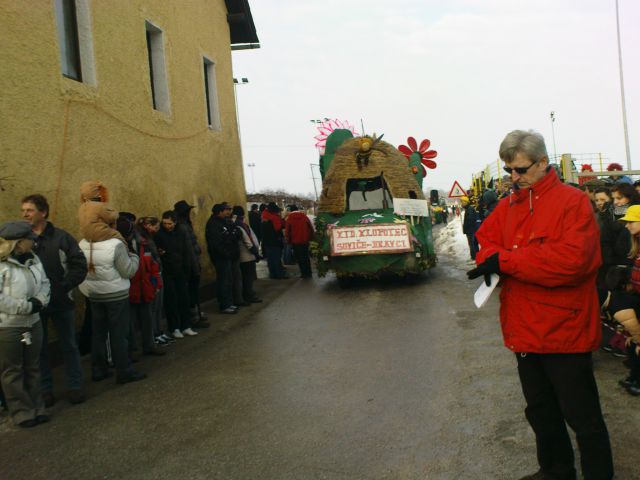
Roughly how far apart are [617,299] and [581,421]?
178 cm

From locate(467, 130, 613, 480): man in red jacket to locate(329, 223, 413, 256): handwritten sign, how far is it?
7.74m

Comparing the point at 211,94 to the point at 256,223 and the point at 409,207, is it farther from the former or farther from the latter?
the point at 409,207

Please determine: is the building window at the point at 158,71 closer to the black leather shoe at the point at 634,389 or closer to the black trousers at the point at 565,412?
the black leather shoe at the point at 634,389

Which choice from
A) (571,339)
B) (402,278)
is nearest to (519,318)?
(571,339)

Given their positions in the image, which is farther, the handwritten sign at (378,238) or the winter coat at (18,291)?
the handwritten sign at (378,238)

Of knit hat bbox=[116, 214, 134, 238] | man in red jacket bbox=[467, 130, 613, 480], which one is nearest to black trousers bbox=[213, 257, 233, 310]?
knit hat bbox=[116, 214, 134, 238]

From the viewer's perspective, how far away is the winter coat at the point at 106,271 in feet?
19.6

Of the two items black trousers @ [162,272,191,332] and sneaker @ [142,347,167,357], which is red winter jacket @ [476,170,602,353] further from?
black trousers @ [162,272,191,332]

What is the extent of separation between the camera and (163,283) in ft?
26.5

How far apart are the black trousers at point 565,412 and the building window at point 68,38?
7345 millimetres

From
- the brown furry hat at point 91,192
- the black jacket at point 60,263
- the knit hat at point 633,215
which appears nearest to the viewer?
the knit hat at point 633,215

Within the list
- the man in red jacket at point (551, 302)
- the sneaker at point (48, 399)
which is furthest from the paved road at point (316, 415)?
the man in red jacket at point (551, 302)

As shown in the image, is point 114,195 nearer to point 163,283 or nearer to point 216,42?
point 163,283

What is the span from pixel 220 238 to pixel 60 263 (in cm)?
→ 418
